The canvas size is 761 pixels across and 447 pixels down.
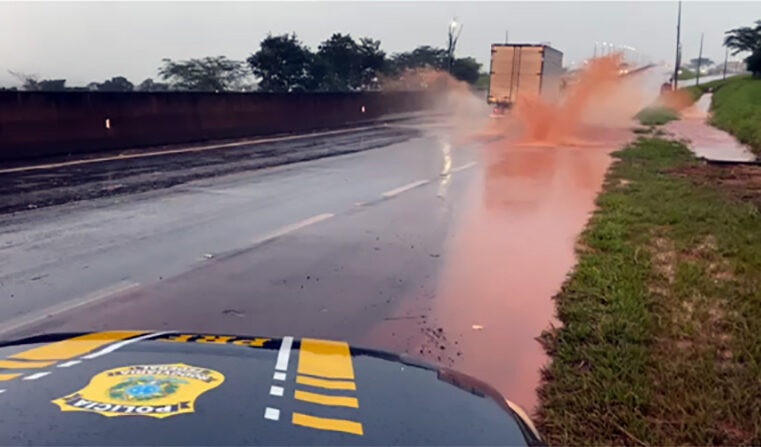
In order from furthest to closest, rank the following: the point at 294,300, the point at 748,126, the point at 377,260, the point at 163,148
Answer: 1. the point at 748,126
2. the point at 163,148
3. the point at 377,260
4. the point at 294,300

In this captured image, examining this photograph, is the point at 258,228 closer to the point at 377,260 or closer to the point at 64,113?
the point at 377,260

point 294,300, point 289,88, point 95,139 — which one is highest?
point 289,88

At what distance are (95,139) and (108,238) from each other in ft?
32.2

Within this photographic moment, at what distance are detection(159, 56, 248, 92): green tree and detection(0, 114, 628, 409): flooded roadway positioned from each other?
74.1 ft

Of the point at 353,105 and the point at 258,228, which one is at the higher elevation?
the point at 353,105

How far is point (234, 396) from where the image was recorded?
1.97 m

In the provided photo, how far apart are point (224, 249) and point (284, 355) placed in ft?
17.0

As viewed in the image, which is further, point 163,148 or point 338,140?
point 338,140

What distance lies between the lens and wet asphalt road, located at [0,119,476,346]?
213 inches

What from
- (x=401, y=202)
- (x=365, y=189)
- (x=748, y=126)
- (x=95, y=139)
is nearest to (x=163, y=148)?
(x=95, y=139)

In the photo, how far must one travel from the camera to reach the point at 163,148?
17641 mm

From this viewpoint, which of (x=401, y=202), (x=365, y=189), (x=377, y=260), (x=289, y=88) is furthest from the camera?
(x=289, y=88)

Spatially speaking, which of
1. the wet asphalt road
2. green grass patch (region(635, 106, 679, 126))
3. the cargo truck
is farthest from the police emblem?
green grass patch (region(635, 106, 679, 126))

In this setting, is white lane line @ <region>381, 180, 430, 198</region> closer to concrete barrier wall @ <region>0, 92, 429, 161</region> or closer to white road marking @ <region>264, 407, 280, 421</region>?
concrete barrier wall @ <region>0, 92, 429, 161</region>
